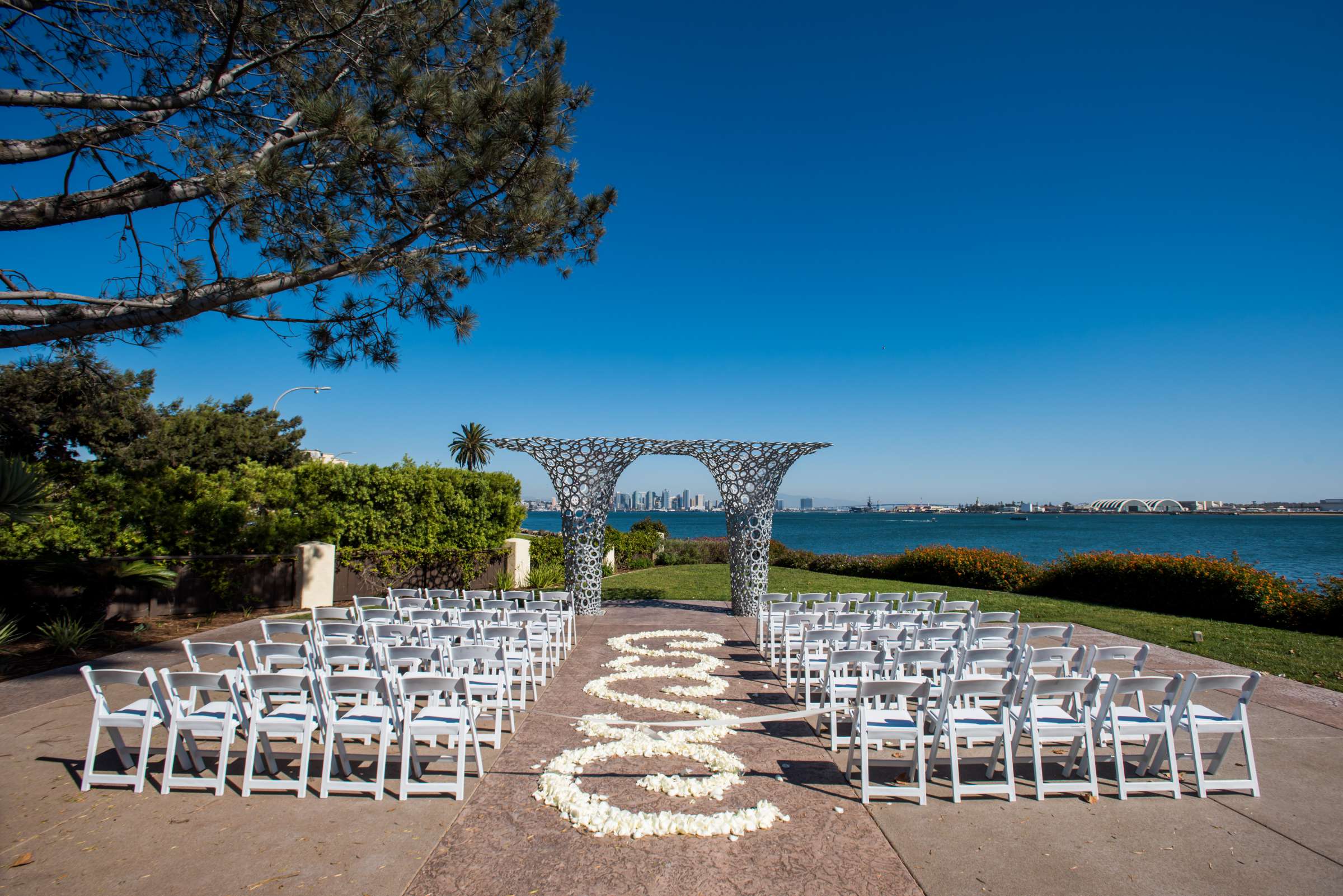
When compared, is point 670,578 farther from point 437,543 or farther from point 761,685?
point 761,685

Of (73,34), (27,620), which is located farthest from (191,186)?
(27,620)

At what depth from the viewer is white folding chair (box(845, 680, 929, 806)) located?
4.57 metres

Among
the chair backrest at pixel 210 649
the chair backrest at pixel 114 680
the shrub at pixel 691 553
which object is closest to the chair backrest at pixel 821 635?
the chair backrest at pixel 210 649

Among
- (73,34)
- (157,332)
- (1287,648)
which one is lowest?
(1287,648)

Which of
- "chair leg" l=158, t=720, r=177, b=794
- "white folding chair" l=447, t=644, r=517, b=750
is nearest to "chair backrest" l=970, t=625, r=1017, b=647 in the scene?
"white folding chair" l=447, t=644, r=517, b=750

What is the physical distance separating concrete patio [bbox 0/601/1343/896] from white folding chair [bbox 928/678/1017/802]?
0.12 meters

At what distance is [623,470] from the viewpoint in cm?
1351

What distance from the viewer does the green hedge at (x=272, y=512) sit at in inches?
479

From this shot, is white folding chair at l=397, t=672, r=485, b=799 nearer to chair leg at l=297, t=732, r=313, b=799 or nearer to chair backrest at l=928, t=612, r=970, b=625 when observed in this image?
chair leg at l=297, t=732, r=313, b=799

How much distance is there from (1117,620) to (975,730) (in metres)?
10.7

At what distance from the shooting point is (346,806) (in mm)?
4445

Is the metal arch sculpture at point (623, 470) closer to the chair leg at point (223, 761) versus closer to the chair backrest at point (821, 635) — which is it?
the chair backrest at point (821, 635)

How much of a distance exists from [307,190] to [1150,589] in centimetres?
1854

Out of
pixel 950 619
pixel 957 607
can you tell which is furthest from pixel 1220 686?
pixel 957 607
